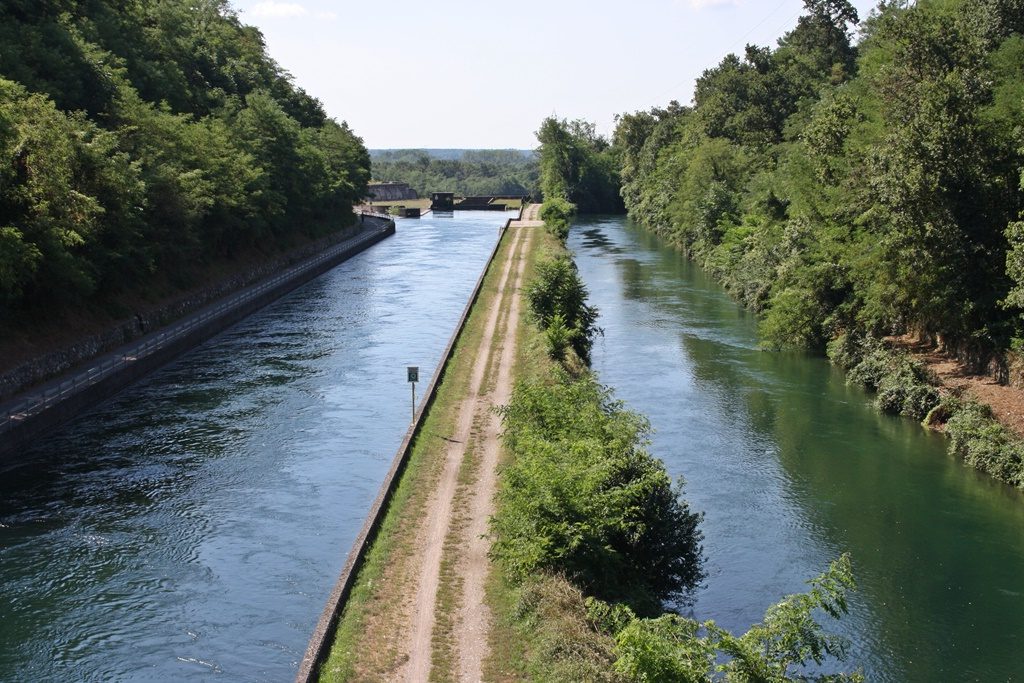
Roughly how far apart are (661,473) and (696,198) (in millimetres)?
66344

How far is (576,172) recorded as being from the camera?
151 metres

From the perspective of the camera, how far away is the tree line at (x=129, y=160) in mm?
41250

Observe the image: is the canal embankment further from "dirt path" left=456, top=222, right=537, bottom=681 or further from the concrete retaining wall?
"dirt path" left=456, top=222, right=537, bottom=681

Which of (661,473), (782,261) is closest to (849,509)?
(661,473)

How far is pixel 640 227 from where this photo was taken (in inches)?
4909

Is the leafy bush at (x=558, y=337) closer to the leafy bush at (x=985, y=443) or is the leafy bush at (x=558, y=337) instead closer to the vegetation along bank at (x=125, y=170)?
the leafy bush at (x=985, y=443)

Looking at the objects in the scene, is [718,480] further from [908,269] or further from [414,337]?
[414,337]

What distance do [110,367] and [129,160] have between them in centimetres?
1623

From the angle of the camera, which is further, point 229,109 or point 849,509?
point 229,109

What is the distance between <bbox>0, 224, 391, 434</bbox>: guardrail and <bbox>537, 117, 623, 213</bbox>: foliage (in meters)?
78.2

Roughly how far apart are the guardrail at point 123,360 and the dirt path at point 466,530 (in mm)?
14274

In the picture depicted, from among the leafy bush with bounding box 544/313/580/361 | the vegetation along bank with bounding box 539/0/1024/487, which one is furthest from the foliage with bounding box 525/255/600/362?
the vegetation along bank with bounding box 539/0/1024/487

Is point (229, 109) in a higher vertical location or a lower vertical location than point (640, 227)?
higher

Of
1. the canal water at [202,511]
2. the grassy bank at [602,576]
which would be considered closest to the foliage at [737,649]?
the grassy bank at [602,576]
